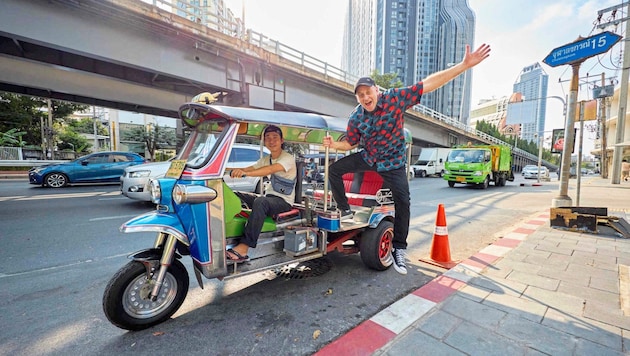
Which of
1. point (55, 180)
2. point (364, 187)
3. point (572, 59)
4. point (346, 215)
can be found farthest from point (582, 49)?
point (55, 180)

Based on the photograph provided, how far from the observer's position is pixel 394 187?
11.1ft

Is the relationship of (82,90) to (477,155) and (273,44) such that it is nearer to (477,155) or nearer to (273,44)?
(273,44)

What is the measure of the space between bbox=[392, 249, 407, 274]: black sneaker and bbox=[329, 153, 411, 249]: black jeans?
17cm

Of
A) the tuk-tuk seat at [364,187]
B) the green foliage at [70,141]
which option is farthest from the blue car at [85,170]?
the green foliage at [70,141]

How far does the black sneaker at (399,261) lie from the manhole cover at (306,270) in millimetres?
833

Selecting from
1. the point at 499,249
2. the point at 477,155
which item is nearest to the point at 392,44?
the point at 477,155

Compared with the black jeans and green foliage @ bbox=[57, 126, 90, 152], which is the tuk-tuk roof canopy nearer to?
the black jeans

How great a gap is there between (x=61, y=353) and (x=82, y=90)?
46.3ft

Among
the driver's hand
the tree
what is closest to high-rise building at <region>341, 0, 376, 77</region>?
the tree

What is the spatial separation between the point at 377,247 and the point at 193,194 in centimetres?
227

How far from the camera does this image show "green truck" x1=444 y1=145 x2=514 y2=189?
594 inches

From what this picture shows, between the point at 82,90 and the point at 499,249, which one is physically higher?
the point at 82,90

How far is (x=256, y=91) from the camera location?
1388 centimetres

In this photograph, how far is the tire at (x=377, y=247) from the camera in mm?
3607
